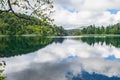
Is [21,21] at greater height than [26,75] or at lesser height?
greater

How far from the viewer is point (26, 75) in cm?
3123

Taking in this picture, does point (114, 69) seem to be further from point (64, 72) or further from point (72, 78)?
point (72, 78)

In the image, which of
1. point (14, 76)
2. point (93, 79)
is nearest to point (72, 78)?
point (93, 79)

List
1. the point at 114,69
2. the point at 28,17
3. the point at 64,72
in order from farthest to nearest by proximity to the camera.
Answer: the point at 114,69 → the point at 64,72 → the point at 28,17

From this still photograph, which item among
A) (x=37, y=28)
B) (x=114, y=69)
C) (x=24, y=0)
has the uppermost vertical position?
(x=24, y=0)

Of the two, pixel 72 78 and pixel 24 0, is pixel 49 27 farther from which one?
pixel 72 78

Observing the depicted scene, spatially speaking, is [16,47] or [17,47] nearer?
[16,47]

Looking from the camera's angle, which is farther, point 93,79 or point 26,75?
point 26,75

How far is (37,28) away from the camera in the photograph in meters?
8.16

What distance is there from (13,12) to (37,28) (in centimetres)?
137

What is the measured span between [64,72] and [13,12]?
83.4ft

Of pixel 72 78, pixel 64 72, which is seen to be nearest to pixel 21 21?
pixel 72 78

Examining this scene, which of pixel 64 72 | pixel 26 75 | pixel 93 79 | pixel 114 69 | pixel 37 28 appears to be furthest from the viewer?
pixel 114 69

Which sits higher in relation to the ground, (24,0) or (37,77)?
(24,0)
